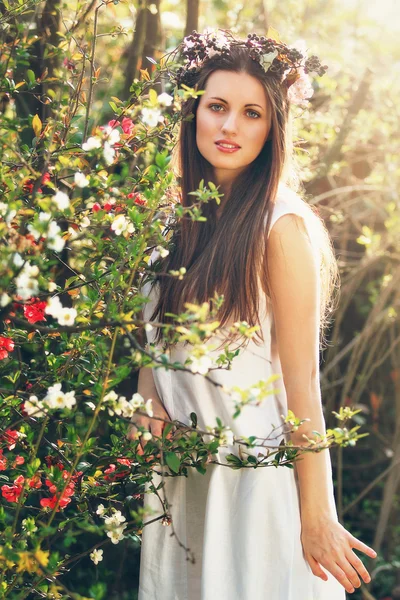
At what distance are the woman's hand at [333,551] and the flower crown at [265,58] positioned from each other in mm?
1129

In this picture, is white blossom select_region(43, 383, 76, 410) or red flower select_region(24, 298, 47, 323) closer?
white blossom select_region(43, 383, 76, 410)

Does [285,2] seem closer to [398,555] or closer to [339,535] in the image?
[398,555]

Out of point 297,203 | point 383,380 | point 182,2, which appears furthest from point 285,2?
point 297,203

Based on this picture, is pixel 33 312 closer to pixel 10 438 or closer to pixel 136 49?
pixel 10 438

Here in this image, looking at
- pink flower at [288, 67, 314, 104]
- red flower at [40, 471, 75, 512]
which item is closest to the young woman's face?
pink flower at [288, 67, 314, 104]

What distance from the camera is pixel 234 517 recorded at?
1.94 meters

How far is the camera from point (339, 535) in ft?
6.00

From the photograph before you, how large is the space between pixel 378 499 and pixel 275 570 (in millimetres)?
2510

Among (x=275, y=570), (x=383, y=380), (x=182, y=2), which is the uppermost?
(x=182, y=2)

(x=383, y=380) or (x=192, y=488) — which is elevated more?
(x=383, y=380)

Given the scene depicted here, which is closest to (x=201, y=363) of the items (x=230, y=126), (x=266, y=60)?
(x=230, y=126)

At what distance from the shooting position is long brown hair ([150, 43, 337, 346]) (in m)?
1.93

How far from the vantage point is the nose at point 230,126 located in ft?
6.59

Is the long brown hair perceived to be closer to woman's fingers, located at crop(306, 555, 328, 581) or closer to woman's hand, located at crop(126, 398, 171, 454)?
woman's hand, located at crop(126, 398, 171, 454)
